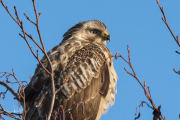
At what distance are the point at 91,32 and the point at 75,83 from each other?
6.78 ft

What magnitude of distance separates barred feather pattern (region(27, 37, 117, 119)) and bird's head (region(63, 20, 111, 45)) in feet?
3.03

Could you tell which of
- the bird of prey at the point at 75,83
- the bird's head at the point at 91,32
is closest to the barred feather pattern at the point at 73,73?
the bird of prey at the point at 75,83

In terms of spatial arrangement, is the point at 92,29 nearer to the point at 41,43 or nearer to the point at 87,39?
the point at 87,39

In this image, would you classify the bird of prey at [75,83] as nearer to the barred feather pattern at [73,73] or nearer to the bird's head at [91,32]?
the barred feather pattern at [73,73]

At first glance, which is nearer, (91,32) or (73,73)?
Answer: (73,73)

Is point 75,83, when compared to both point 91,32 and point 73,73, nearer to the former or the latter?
point 73,73

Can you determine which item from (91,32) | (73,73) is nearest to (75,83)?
(73,73)

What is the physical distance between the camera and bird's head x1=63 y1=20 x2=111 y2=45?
21.9ft

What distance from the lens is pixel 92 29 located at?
677 centimetres

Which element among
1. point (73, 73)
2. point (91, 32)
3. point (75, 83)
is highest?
point (91, 32)

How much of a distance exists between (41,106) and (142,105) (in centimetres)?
197

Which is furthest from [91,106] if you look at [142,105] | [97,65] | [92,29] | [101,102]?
[92,29]

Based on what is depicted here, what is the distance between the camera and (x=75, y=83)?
504cm

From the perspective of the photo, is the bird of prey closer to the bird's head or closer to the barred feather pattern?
the barred feather pattern
